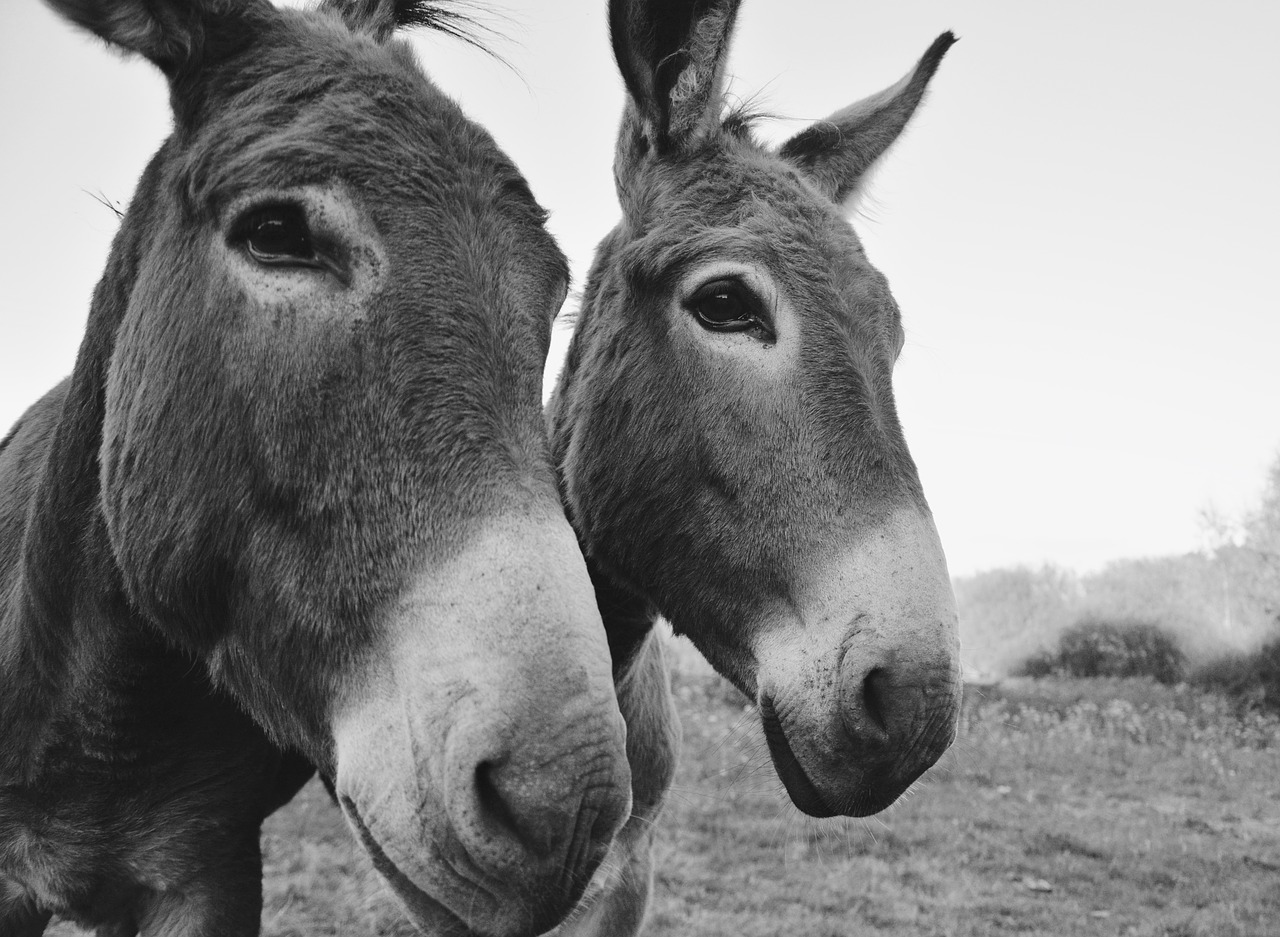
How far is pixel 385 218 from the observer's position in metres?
1.73

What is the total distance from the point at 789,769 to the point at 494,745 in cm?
122

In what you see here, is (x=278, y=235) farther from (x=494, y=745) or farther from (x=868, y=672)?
(x=868, y=672)

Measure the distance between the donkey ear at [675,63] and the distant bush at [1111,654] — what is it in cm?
2105

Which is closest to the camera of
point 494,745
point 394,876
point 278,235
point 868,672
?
point 494,745

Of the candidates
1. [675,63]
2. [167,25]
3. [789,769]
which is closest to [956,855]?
[789,769]

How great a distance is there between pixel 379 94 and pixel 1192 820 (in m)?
10.7

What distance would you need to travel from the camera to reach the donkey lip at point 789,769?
2.27 metres

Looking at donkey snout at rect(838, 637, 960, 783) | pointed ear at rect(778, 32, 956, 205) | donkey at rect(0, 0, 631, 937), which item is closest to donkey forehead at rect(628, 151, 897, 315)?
pointed ear at rect(778, 32, 956, 205)

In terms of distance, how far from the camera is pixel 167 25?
1956 millimetres

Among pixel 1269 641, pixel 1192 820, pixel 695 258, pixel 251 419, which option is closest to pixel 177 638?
pixel 251 419

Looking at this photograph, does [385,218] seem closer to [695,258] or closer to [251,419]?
[251,419]

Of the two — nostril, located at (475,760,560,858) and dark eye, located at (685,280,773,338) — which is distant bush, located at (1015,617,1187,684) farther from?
nostril, located at (475,760,560,858)

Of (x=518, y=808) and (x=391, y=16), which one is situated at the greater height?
(x=391, y=16)

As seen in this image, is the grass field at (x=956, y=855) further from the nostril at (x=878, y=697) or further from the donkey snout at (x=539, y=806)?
the donkey snout at (x=539, y=806)
